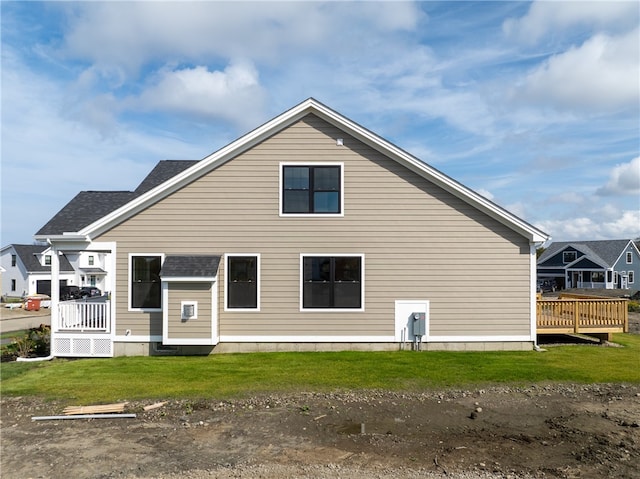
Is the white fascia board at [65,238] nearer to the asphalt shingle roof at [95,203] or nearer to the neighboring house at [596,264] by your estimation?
the asphalt shingle roof at [95,203]

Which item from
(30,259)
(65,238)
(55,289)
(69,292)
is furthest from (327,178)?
(30,259)

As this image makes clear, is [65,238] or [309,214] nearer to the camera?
[65,238]

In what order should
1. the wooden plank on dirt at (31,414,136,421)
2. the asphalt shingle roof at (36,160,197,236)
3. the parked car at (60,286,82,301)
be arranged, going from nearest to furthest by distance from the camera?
the wooden plank on dirt at (31,414,136,421), the asphalt shingle roof at (36,160,197,236), the parked car at (60,286,82,301)

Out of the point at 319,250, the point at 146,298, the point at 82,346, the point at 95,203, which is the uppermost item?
the point at 95,203

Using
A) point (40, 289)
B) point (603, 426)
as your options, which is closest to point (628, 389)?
Result: point (603, 426)

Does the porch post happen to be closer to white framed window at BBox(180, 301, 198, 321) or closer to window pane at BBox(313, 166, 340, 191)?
white framed window at BBox(180, 301, 198, 321)

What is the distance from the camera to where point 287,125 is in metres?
12.7

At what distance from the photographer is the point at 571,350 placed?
1309cm

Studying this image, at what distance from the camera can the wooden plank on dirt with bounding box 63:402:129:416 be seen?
7.87m

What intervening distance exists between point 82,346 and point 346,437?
29.7 ft

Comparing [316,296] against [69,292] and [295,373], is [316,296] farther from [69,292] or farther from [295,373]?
[69,292]

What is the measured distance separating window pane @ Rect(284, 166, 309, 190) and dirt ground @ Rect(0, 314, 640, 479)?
5.99 metres

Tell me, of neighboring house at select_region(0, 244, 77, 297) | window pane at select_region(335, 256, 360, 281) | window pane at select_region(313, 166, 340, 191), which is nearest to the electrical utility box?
window pane at select_region(335, 256, 360, 281)

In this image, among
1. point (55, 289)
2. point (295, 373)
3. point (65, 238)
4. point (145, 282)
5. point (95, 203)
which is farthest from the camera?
point (95, 203)
